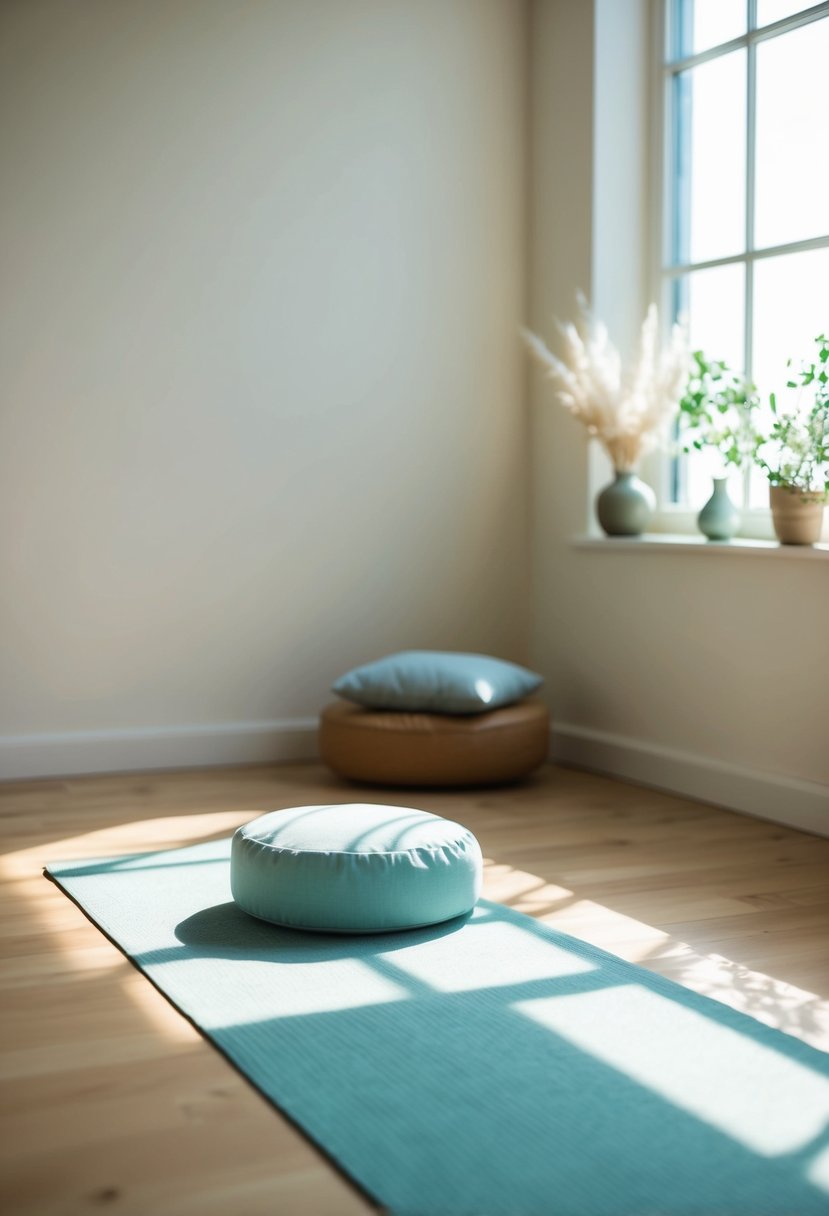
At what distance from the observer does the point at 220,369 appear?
4.59m

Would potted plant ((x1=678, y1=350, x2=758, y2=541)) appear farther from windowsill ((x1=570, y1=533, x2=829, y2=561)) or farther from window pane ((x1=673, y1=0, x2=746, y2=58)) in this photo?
window pane ((x1=673, y1=0, x2=746, y2=58))

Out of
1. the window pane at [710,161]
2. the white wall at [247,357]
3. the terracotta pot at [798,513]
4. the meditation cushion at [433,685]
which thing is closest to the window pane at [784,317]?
the window pane at [710,161]

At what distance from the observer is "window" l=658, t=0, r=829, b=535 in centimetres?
396

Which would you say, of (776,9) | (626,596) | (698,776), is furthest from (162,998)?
(776,9)

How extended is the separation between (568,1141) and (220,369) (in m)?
3.24

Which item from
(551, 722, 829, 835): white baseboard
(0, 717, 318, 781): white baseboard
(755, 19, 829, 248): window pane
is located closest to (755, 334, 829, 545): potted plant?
(755, 19, 829, 248): window pane

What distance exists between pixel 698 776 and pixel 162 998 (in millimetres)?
2146

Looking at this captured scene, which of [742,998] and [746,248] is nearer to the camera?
[742,998]

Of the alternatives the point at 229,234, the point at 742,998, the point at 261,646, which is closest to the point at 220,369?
the point at 229,234

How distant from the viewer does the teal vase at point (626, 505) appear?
4.46 metres

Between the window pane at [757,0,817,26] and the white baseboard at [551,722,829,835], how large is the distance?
219cm

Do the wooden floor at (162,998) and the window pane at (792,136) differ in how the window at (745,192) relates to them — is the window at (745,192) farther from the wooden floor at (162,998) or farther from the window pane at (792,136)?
the wooden floor at (162,998)

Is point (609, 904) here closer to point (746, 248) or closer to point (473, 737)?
point (473, 737)

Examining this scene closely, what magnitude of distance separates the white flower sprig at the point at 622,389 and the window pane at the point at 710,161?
0.95 feet
